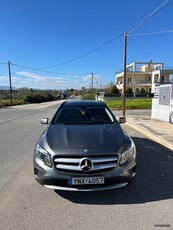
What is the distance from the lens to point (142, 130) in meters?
9.12

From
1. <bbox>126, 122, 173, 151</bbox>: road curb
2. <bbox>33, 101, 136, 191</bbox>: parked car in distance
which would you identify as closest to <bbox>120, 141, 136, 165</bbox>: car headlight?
<bbox>33, 101, 136, 191</bbox>: parked car in distance

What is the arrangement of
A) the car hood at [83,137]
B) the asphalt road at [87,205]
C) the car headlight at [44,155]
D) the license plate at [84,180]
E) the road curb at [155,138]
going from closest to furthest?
1. the asphalt road at [87,205]
2. the license plate at [84,180]
3. the car headlight at [44,155]
4. the car hood at [83,137]
5. the road curb at [155,138]

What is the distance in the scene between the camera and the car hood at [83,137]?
328 cm

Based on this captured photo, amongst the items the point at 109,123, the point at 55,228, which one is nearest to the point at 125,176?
the point at 55,228

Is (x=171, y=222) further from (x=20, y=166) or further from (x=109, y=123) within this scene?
(x=20, y=166)

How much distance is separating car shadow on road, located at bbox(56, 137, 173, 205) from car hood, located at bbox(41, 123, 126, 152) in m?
0.84

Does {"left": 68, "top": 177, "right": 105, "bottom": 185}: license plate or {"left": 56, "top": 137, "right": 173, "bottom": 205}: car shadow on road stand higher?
{"left": 68, "top": 177, "right": 105, "bottom": 185}: license plate

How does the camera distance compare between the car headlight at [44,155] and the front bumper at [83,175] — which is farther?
the car headlight at [44,155]

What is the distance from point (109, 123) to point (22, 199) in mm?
2249

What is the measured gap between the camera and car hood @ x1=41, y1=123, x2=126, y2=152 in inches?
129

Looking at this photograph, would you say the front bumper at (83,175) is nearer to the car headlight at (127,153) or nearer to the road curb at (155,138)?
the car headlight at (127,153)

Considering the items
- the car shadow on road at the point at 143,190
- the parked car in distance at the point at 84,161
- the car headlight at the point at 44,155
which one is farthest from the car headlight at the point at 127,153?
the car headlight at the point at 44,155

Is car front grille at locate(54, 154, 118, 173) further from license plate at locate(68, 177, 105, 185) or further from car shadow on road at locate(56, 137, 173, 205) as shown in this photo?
car shadow on road at locate(56, 137, 173, 205)

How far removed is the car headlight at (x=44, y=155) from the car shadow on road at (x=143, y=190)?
0.69m
